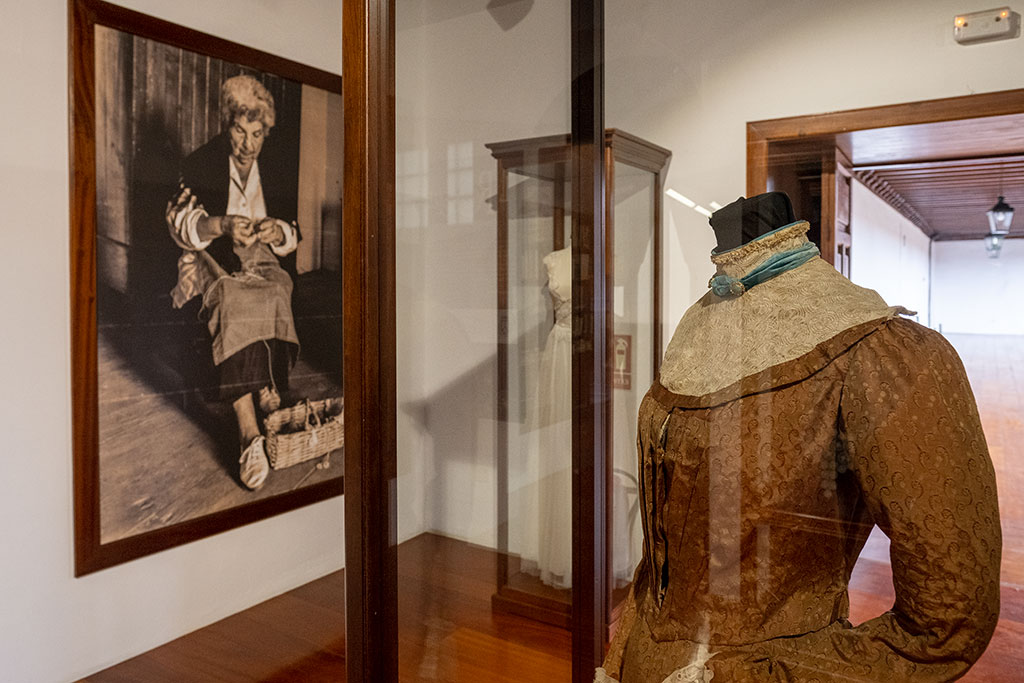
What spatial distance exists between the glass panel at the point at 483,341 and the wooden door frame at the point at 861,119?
0.94ft

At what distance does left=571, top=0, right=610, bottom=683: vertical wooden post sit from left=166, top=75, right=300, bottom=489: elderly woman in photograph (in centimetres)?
191

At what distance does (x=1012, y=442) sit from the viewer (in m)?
0.71

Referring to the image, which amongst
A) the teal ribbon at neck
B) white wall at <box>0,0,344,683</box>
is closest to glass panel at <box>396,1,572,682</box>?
the teal ribbon at neck

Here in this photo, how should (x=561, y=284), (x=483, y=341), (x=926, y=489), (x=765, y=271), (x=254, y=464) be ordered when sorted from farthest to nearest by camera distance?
(x=254, y=464) < (x=483, y=341) < (x=561, y=284) < (x=765, y=271) < (x=926, y=489)

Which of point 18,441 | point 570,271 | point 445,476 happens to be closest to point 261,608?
point 18,441

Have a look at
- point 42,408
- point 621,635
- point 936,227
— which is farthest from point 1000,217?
point 42,408

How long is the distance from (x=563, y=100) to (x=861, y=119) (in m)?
0.40

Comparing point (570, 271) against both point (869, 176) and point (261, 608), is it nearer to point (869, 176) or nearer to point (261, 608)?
point (869, 176)

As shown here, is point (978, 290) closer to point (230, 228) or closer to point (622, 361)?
point (622, 361)

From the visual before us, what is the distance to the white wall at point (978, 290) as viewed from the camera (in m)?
0.72

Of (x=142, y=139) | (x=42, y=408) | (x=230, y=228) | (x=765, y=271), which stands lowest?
(x=42, y=408)

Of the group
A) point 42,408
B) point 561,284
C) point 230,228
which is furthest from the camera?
point 230,228

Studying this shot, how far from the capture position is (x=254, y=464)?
279cm

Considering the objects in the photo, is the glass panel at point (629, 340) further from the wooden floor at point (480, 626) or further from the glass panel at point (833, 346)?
the wooden floor at point (480, 626)
